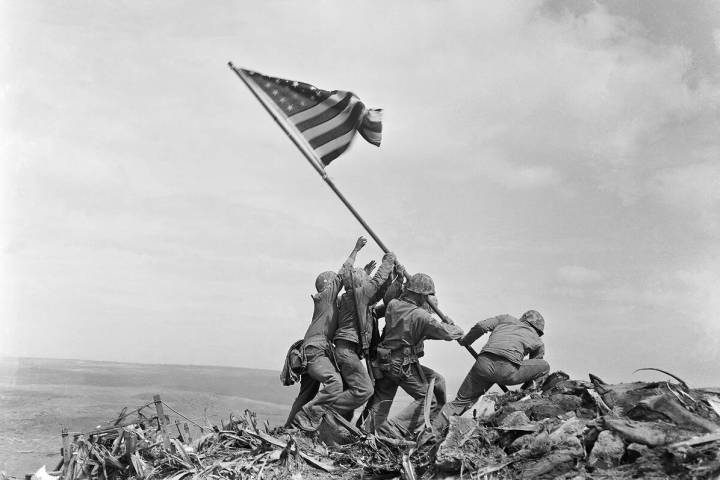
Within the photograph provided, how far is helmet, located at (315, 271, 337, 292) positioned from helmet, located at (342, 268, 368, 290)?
1.05ft

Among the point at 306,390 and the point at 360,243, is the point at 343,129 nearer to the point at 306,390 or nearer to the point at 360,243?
the point at 360,243

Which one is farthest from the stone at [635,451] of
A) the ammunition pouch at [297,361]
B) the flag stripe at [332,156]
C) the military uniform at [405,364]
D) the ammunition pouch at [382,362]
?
the flag stripe at [332,156]

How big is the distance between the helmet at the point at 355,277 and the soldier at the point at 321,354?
0.30 ft

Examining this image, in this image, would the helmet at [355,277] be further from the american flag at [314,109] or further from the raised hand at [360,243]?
the american flag at [314,109]

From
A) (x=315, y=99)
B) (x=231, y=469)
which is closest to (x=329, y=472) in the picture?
(x=231, y=469)

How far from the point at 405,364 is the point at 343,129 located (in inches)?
152

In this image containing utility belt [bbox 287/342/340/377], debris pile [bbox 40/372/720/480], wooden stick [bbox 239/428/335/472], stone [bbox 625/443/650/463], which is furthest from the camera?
utility belt [bbox 287/342/340/377]

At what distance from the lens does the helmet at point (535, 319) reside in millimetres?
12023

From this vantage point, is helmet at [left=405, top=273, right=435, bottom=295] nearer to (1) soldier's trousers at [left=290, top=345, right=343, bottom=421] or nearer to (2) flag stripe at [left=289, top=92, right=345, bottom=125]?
(1) soldier's trousers at [left=290, top=345, right=343, bottom=421]

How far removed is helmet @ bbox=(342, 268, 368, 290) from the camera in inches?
464

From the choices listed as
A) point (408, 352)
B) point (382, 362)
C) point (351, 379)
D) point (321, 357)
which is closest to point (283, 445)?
point (351, 379)

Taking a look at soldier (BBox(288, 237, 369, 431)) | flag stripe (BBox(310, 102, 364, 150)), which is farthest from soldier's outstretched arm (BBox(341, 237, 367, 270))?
flag stripe (BBox(310, 102, 364, 150))

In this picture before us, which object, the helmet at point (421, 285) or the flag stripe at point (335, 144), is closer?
the helmet at point (421, 285)

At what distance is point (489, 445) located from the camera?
8555 mm
